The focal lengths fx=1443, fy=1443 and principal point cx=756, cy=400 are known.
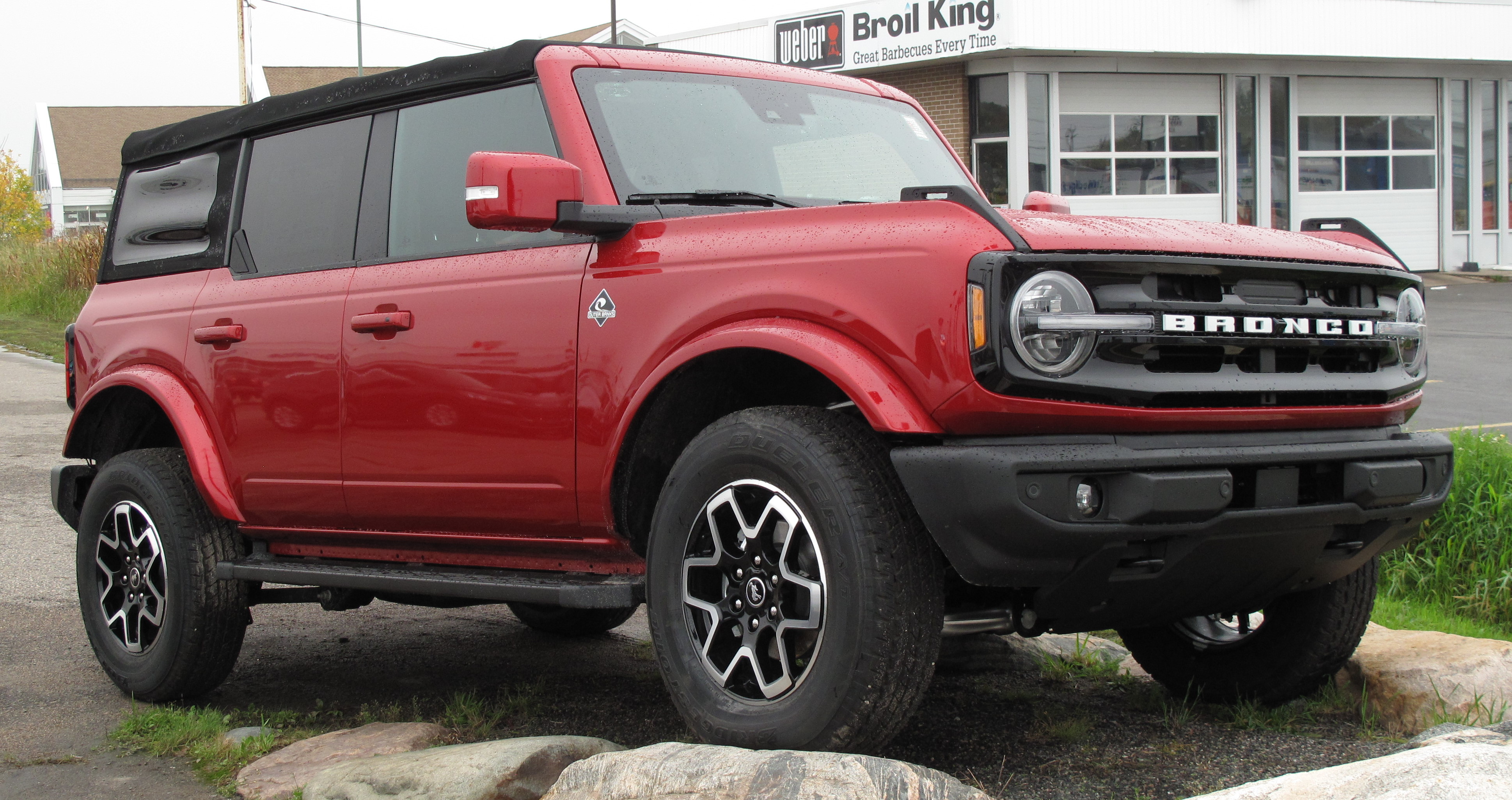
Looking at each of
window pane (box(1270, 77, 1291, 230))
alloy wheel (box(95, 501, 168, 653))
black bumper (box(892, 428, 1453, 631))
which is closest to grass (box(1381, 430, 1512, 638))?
black bumper (box(892, 428, 1453, 631))

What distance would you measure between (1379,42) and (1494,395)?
1801 centimetres

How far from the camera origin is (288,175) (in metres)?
4.93

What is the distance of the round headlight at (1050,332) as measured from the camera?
2.94 meters

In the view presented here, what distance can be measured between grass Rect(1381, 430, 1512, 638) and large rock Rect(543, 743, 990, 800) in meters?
3.51

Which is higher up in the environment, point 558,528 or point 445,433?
point 445,433

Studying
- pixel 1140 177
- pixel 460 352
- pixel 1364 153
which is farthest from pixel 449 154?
pixel 1364 153

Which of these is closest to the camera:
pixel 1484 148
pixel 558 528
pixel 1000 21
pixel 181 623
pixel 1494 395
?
pixel 558 528

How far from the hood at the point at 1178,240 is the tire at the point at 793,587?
594 millimetres

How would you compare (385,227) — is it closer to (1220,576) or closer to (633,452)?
(633,452)

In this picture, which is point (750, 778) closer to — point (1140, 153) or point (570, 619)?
point (570, 619)

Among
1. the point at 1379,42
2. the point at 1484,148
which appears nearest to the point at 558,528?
the point at 1379,42

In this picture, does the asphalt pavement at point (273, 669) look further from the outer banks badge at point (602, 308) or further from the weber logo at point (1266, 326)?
the weber logo at point (1266, 326)

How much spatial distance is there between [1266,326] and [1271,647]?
1.34m

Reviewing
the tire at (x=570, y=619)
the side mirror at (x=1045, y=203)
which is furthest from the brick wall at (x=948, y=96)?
the side mirror at (x=1045, y=203)
